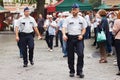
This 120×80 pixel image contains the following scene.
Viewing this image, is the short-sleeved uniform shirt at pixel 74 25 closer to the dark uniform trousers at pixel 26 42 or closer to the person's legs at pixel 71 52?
the person's legs at pixel 71 52

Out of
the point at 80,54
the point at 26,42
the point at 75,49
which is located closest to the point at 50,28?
the point at 26,42

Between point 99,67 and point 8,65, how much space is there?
312 cm

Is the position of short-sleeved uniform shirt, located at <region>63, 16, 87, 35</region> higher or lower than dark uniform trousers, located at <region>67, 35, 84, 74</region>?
higher

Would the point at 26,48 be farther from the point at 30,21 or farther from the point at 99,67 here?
the point at 99,67

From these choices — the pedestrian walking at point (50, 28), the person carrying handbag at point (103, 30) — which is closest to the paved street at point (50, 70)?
the person carrying handbag at point (103, 30)

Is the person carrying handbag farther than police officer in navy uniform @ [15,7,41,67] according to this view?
Yes

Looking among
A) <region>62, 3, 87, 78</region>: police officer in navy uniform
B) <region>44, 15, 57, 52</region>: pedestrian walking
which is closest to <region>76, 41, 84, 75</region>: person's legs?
<region>62, 3, 87, 78</region>: police officer in navy uniform

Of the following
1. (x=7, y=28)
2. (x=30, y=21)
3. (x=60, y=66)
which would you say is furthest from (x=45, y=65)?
(x=7, y=28)

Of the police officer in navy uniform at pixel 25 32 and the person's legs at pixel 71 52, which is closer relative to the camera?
the person's legs at pixel 71 52

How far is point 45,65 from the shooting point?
15.4m

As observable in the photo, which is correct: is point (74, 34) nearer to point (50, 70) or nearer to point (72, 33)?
point (72, 33)

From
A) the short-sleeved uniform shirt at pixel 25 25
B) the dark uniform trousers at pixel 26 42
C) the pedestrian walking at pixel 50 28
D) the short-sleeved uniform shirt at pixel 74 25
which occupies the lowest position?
the pedestrian walking at pixel 50 28

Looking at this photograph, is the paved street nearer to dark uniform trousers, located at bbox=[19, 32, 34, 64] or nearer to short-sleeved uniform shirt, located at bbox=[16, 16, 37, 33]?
dark uniform trousers, located at bbox=[19, 32, 34, 64]

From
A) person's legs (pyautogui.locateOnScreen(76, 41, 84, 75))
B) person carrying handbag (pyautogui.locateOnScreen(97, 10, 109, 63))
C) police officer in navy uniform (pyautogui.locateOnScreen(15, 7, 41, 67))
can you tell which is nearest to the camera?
person's legs (pyautogui.locateOnScreen(76, 41, 84, 75))
